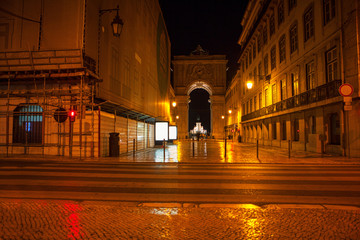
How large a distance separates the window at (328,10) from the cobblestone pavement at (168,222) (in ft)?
53.8

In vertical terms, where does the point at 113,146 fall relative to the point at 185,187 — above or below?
above

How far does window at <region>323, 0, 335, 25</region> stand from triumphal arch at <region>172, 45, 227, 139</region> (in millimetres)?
49184

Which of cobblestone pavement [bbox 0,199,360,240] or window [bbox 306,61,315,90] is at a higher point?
window [bbox 306,61,315,90]

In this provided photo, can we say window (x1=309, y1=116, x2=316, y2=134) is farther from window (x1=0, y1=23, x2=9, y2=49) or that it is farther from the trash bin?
window (x1=0, y1=23, x2=9, y2=49)

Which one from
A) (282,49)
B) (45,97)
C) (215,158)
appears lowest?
(215,158)

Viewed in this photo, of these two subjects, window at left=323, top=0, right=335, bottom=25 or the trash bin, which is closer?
the trash bin

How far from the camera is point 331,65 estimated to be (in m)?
17.3

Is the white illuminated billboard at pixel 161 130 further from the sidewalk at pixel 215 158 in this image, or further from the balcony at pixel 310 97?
the balcony at pixel 310 97

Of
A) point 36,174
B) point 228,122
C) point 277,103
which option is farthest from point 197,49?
point 36,174

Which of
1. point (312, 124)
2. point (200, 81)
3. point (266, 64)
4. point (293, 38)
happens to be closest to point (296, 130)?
point (312, 124)

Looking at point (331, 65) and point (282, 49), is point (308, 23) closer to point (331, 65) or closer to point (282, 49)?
point (331, 65)

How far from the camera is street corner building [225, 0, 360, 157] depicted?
49.4ft

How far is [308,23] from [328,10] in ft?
9.78

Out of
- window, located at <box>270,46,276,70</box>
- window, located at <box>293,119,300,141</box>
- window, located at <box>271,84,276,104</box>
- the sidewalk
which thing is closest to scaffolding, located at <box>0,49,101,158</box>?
the sidewalk
